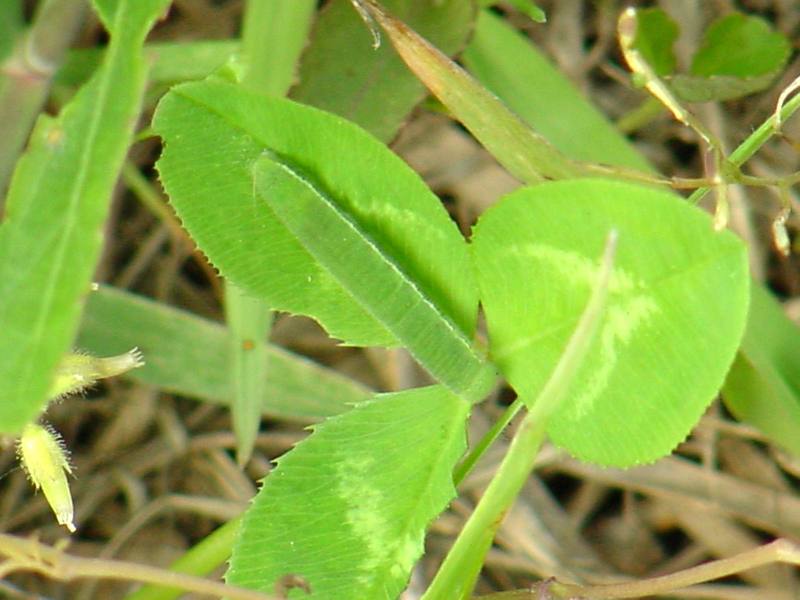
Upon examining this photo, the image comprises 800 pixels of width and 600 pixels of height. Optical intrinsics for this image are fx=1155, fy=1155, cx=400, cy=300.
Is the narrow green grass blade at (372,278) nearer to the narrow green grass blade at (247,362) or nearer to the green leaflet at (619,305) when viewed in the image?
the green leaflet at (619,305)

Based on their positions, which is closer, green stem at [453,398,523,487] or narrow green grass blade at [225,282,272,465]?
green stem at [453,398,523,487]

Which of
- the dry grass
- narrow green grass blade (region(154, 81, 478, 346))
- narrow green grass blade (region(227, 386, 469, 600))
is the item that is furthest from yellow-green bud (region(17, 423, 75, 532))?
the dry grass

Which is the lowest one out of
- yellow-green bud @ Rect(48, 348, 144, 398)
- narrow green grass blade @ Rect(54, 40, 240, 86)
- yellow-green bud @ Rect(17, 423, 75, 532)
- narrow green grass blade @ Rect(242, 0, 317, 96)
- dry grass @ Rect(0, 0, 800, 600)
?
dry grass @ Rect(0, 0, 800, 600)

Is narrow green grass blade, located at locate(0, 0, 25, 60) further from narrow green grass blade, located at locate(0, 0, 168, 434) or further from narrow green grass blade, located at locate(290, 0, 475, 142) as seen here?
narrow green grass blade, located at locate(0, 0, 168, 434)

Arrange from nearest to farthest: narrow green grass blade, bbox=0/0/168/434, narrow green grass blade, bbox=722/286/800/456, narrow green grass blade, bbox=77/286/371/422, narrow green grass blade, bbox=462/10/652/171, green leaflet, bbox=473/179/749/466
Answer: narrow green grass blade, bbox=0/0/168/434
green leaflet, bbox=473/179/749/466
narrow green grass blade, bbox=722/286/800/456
narrow green grass blade, bbox=462/10/652/171
narrow green grass blade, bbox=77/286/371/422

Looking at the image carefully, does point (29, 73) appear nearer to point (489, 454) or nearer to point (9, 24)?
point (9, 24)

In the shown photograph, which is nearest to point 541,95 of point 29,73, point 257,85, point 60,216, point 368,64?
point 368,64
